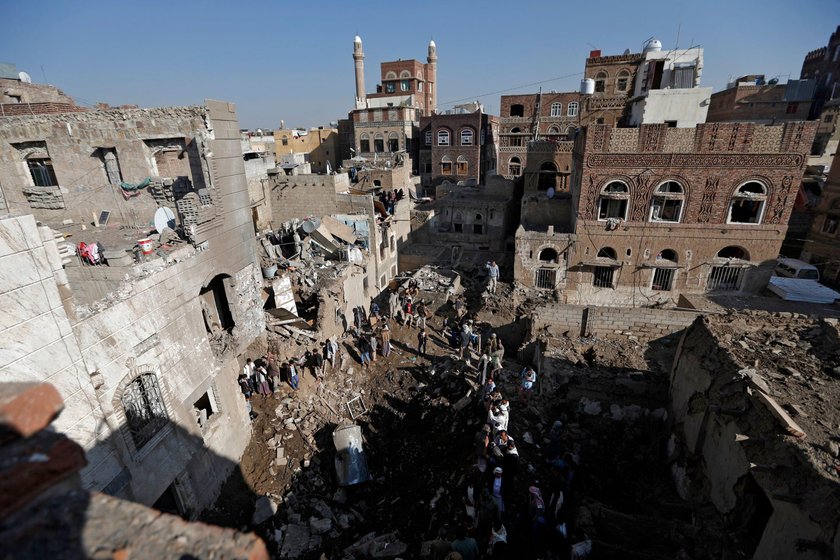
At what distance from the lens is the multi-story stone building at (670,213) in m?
18.4

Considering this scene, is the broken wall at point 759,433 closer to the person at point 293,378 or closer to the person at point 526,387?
the person at point 526,387

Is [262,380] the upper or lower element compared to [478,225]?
lower

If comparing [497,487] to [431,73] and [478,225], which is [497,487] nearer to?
[478,225]

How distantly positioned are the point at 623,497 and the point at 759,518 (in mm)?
2775

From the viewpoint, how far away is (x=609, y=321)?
16781 mm

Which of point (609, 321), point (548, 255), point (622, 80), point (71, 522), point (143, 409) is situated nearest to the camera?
point (71, 522)

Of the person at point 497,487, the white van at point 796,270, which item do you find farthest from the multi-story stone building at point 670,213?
the person at point 497,487

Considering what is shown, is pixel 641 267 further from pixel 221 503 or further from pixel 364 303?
pixel 221 503

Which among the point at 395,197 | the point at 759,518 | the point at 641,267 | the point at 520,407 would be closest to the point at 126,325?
the point at 520,407

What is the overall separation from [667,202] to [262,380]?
802 inches

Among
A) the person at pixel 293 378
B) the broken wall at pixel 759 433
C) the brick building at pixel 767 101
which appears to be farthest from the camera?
the brick building at pixel 767 101

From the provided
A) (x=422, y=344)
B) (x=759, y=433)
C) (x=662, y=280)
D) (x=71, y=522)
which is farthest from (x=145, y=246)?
(x=662, y=280)

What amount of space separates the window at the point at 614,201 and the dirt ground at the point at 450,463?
8.45m

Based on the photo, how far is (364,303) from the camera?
19141 mm
